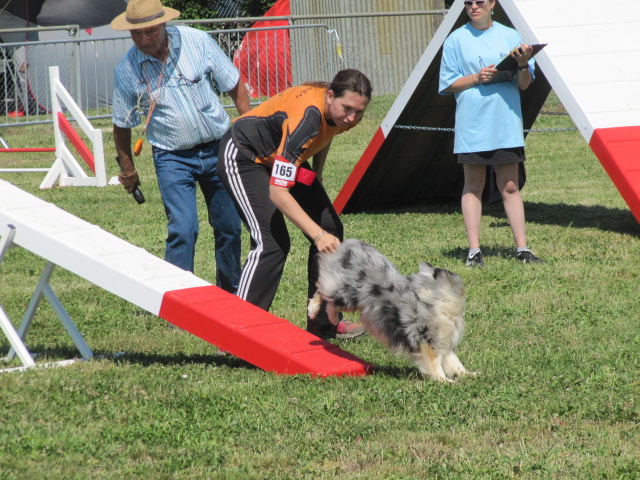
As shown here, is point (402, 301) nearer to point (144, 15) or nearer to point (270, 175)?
point (270, 175)

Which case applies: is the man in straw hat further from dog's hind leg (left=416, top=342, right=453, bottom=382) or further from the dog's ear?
dog's hind leg (left=416, top=342, right=453, bottom=382)

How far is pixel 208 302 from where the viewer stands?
4.36m

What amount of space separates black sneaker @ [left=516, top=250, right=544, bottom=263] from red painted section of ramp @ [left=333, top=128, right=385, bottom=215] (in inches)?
79.2

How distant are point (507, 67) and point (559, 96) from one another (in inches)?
24.9

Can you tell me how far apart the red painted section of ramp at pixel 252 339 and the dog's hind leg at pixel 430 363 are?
319 millimetres

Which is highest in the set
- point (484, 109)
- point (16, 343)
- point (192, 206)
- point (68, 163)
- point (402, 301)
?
point (484, 109)

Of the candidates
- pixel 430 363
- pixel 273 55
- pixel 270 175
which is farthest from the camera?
pixel 273 55

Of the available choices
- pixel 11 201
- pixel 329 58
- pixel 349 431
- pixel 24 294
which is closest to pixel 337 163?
pixel 329 58

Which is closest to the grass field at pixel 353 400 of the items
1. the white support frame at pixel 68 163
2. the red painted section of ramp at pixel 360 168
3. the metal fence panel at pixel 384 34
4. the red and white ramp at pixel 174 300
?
the red and white ramp at pixel 174 300

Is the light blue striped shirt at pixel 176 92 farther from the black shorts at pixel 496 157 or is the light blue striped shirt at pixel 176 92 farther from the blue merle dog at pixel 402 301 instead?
A: the black shorts at pixel 496 157

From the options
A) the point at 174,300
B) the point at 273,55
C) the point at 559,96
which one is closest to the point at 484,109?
the point at 559,96

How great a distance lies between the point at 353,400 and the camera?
3.93 meters

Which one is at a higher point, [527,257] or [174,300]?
[174,300]

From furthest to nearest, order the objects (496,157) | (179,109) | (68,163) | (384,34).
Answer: (384,34), (68,163), (496,157), (179,109)
